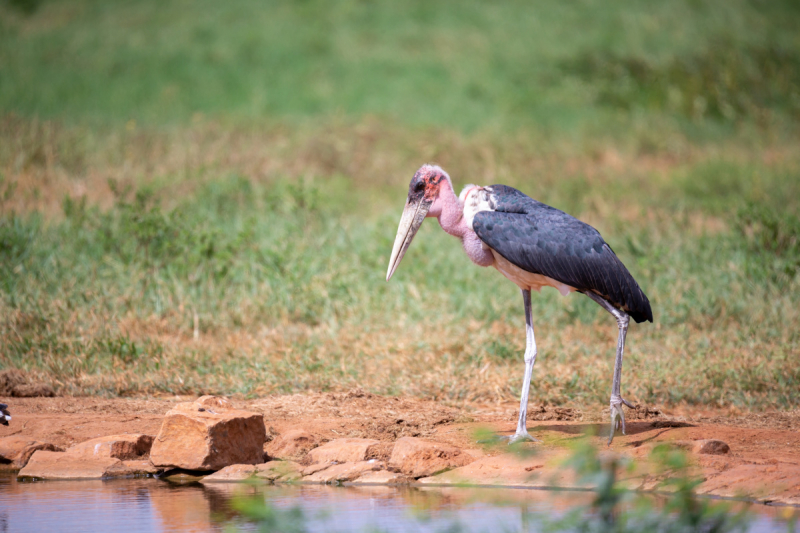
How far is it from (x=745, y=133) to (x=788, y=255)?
22.0 feet

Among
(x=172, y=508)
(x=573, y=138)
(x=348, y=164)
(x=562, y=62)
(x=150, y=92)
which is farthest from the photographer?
(x=562, y=62)

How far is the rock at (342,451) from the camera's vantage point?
4.01 meters

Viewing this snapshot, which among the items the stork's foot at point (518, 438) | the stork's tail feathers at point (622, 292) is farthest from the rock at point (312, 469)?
the stork's tail feathers at point (622, 292)

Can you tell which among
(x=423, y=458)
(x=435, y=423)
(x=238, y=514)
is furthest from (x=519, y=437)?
(x=238, y=514)

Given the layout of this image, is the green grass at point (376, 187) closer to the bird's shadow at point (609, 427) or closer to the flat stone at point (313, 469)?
the bird's shadow at point (609, 427)

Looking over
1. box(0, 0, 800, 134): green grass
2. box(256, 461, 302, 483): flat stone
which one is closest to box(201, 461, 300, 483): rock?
box(256, 461, 302, 483): flat stone

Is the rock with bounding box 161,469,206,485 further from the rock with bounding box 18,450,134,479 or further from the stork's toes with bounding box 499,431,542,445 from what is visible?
the stork's toes with bounding box 499,431,542,445

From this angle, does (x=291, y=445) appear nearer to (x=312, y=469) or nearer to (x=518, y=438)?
(x=312, y=469)

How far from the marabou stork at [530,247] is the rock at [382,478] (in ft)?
1.84

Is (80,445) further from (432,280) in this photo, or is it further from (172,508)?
(432,280)

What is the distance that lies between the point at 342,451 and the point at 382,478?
277mm

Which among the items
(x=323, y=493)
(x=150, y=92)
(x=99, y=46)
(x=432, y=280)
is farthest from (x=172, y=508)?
(x=99, y=46)

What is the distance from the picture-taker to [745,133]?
43.8 feet

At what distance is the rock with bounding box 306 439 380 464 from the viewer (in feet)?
13.1
